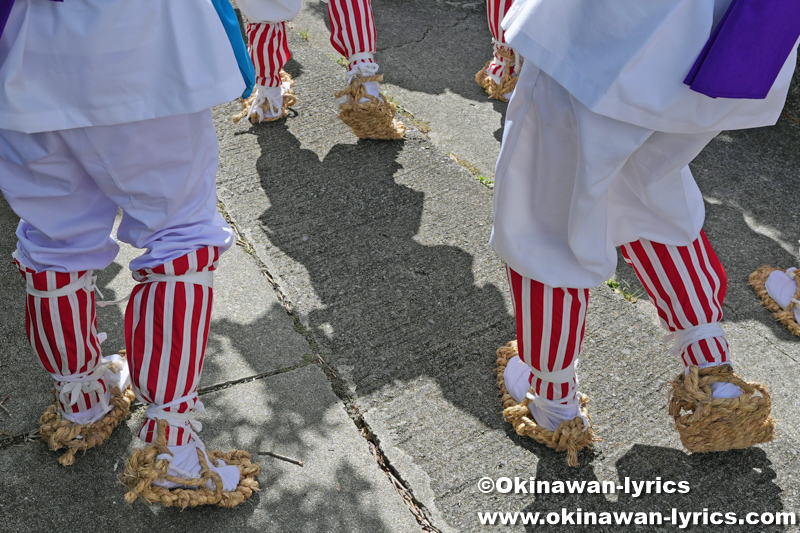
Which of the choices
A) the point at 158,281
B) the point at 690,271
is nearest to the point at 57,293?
the point at 158,281

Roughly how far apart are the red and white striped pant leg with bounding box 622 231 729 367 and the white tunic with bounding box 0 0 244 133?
3.84 ft

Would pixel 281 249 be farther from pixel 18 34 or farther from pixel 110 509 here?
pixel 18 34

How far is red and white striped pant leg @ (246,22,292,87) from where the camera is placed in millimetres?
3514

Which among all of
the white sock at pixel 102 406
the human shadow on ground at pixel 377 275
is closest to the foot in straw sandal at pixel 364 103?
the human shadow on ground at pixel 377 275

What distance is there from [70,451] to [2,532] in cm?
26

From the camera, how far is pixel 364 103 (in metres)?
3.40

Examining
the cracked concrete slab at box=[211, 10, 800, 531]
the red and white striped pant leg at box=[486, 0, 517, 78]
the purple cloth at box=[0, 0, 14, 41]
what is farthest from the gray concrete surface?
the purple cloth at box=[0, 0, 14, 41]

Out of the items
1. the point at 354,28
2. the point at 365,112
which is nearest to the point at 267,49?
the point at 354,28

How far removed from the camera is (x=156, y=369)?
175cm

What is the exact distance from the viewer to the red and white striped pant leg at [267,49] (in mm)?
3514

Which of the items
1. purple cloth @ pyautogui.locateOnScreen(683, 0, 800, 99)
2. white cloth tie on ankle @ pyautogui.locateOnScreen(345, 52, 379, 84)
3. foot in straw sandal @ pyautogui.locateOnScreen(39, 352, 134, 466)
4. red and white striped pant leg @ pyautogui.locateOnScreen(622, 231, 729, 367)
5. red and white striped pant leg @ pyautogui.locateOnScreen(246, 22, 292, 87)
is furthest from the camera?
red and white striped pant leg @ pyautogui.locateOnScreen(246, 22, 292, 87)

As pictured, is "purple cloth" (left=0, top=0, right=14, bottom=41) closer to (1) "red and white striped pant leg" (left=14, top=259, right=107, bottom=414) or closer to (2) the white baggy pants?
(2) the white baggy pants

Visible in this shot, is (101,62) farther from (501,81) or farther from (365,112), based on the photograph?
(501,81)

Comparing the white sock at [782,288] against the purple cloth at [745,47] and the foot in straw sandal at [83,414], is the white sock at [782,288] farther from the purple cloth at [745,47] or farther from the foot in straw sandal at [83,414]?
the foot in straw sandal at [83,414]
